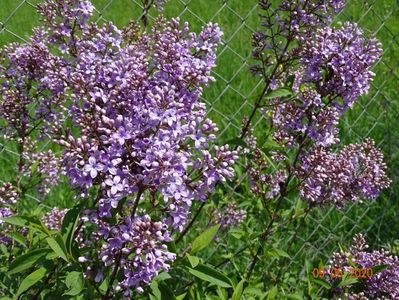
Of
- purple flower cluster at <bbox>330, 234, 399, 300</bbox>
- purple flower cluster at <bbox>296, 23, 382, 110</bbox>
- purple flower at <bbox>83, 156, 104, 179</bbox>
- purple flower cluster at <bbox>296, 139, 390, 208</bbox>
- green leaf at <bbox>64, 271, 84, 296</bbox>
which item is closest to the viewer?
purple flower at <bbox>83, 156, 104, 179</bbox>

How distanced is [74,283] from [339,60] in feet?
3.95

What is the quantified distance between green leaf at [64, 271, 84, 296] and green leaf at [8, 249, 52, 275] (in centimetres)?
13

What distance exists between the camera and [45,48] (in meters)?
2.18

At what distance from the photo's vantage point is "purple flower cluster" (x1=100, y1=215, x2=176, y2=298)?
146 cm

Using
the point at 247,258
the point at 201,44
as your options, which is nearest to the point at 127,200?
the point at 201,44

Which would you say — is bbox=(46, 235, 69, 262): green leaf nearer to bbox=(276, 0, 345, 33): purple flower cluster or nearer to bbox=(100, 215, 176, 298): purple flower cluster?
bbox=(100, 215, 176, 298): purple flower cluster

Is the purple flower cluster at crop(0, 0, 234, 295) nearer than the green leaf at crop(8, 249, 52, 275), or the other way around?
the purple flower cluster at crop(0, 0, 234, 295)

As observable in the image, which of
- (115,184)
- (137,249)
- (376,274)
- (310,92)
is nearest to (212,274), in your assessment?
(137,249)

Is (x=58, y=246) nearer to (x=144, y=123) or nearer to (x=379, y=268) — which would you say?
(x=144, y=123)

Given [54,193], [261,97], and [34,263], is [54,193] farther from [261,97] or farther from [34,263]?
[34,263]

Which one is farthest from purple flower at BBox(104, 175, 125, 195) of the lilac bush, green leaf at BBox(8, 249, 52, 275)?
the lilac bush

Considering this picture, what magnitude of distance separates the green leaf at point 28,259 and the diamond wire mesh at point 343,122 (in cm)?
112

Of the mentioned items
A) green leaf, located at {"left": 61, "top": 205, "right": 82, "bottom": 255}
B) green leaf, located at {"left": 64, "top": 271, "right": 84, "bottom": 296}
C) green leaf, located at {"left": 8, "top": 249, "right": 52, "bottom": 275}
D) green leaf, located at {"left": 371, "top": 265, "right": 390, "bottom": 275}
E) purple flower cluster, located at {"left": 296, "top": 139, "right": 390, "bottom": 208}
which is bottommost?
green leaf, located at {"left": 8, "top": 249, "right": 52, "bottom": 275}
